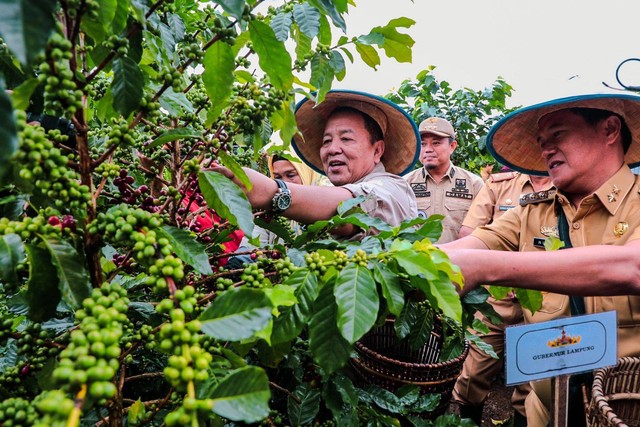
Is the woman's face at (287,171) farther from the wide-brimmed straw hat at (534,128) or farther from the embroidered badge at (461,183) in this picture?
the embroidered badge at (461,183)

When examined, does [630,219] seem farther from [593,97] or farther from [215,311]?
[215,311]

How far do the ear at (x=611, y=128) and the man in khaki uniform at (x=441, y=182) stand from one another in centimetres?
247

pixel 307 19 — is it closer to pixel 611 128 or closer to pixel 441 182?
pixel 611 128

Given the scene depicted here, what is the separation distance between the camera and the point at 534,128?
7.48 feet

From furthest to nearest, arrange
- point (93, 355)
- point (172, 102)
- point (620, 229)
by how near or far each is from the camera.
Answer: point (620, 229), point (172, 102), point (93, 355)

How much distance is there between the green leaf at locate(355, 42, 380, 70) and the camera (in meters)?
1.45

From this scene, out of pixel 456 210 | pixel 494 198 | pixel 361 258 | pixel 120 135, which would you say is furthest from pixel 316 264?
pixel 456 210

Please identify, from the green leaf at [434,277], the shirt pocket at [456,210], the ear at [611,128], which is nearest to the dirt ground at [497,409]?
the shirt pocket at [456,210]

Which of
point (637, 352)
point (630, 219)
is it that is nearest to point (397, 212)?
point (630, 219)

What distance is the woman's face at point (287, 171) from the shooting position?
136 inches

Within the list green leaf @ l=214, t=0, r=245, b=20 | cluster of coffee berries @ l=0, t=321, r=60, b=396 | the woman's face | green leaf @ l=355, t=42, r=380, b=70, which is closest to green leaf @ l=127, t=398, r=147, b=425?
cluster of coffee berries @ l=0, t=321, r=60, b=396

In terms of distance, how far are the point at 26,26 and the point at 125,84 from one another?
1.35 ft

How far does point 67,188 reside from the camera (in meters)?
0.70

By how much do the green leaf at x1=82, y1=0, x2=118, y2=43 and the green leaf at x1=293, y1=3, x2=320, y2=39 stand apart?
50cm
